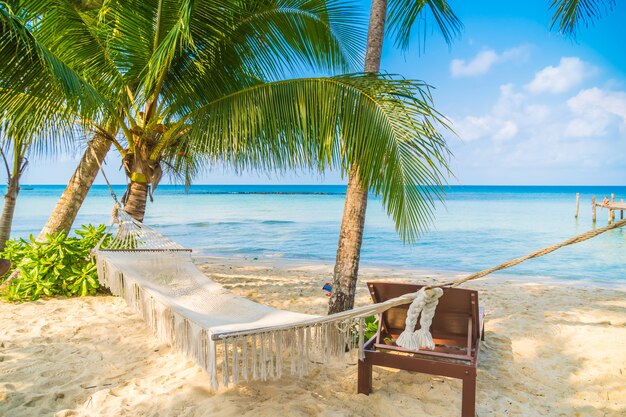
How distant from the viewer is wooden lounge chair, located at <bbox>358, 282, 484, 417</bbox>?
1.77 metres

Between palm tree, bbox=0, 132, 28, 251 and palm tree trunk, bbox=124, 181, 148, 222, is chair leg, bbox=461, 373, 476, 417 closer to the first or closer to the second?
palm tree trunk, bbox=124, 181, 148, 222

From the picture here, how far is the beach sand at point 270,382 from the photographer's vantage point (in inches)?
71.7

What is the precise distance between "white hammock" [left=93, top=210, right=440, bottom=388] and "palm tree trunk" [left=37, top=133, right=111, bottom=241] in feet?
4.57

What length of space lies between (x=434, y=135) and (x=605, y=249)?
943 centimetres

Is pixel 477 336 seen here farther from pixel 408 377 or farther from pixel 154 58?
pixel 154 58

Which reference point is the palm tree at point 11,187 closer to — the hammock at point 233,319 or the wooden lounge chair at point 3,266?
the hammock at point 233,319

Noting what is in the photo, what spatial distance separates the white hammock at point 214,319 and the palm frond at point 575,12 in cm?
344

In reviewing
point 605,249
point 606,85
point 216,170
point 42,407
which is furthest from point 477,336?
point 606,85

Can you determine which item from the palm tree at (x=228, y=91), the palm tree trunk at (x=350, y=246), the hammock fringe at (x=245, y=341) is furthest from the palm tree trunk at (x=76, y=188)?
the palm tree trunk at (x=350, y=246)

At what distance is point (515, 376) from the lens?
7.37 ft

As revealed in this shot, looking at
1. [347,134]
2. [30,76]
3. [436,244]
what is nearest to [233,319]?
[347,134]

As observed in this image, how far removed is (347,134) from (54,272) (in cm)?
276

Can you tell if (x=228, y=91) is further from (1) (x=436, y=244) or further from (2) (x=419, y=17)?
(1) (x=436, y=244)

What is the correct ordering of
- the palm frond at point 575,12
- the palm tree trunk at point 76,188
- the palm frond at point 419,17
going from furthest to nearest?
the palm tree trunk at point 76,188
the palm frond at point 575,12
the palm frond at point 419,17
